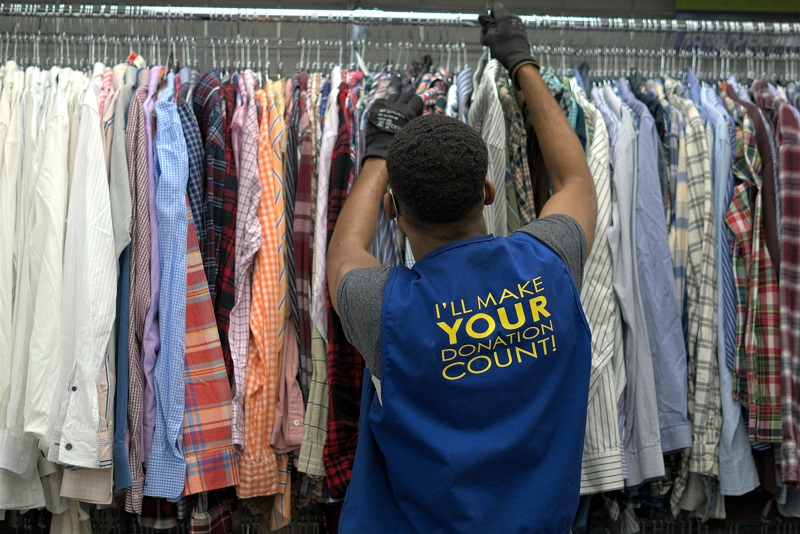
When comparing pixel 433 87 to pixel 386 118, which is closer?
pixel 386 118

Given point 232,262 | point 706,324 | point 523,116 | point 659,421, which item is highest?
point 523,116

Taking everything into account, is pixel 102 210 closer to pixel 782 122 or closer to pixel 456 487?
pixel 456 487

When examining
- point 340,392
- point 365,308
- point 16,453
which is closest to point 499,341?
point 365,308

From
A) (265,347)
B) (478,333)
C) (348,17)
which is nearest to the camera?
(478,333)

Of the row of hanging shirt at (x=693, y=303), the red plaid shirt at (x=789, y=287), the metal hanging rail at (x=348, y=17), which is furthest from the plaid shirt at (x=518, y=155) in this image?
the red plaid shirt at (x=789, y=287)

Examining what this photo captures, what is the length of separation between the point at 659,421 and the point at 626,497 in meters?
0.20

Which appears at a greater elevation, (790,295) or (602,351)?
(790,295)

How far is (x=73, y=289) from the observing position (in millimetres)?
1799

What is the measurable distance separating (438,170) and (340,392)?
27.6 inches

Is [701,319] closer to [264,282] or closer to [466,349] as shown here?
[466,349]

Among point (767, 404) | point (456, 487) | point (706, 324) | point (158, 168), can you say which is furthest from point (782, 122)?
point (158, 168)

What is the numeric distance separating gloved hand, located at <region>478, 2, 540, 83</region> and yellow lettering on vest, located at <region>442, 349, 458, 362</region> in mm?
803

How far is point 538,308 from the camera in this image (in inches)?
51.2

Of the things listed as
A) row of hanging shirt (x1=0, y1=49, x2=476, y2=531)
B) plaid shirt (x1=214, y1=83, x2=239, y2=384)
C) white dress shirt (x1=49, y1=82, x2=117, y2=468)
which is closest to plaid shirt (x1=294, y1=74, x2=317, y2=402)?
row of hanging shirt (x1=0, y1=49, x2=476, y2=531)
